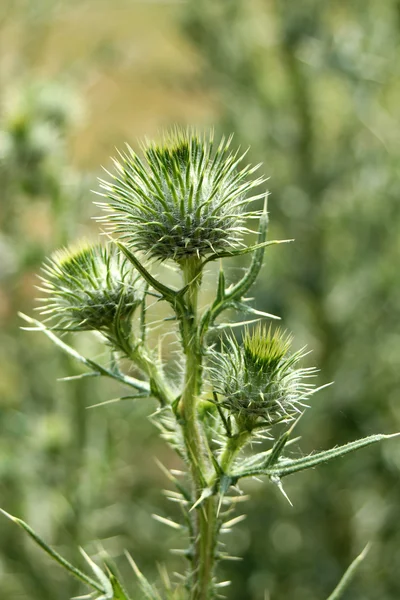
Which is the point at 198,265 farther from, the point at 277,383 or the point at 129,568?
the point at 129,568

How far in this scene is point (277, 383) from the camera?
4.42ft

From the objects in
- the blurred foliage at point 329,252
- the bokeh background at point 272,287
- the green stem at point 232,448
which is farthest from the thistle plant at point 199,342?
the blurred foliage at point 329,252

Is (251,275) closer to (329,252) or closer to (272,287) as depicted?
(272,287)

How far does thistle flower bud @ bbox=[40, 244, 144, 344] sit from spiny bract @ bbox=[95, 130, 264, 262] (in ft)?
0.43

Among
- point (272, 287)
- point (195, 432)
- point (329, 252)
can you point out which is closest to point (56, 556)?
point (195, 432)

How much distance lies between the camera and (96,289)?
1.49 meters

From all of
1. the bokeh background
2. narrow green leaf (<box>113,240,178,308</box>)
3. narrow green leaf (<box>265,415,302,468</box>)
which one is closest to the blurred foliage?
the bokeh background

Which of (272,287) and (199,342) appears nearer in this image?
(199,342)

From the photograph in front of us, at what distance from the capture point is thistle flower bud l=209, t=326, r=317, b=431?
4.33 feet

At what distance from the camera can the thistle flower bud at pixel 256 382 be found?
132 centimetres

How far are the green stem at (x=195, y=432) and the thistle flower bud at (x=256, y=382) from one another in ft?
0.14

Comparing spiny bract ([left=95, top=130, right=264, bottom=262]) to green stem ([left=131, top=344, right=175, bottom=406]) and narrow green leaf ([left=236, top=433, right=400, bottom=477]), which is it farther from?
narrow green leaf ([left=236, top=433, right=400, bottom=477])

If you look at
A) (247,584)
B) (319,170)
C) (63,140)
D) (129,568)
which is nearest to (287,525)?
(247,584)

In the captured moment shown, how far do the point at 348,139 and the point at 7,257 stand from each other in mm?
1932
